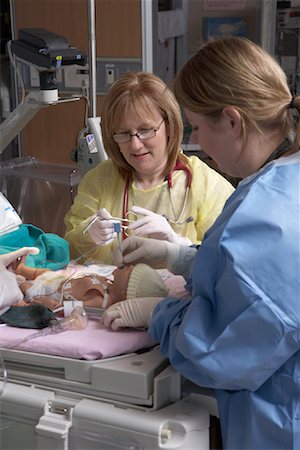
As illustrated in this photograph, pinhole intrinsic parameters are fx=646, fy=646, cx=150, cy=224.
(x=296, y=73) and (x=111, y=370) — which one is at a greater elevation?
(x=296, y=73)

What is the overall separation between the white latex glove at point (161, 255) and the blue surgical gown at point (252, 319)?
1.63 ft

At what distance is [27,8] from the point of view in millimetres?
4355

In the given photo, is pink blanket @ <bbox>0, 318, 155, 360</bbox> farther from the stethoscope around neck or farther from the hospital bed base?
the stethoscope around neck

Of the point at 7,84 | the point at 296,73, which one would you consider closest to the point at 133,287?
the point at 296,73

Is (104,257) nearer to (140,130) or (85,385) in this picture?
(140,130)

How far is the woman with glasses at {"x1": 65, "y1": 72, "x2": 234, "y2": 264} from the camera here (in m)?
2.05

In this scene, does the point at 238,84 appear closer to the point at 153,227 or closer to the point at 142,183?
the point at 153,227

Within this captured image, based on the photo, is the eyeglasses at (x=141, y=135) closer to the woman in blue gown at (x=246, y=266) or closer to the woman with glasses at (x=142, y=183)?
the woman with glasses at (x=142, y=183)

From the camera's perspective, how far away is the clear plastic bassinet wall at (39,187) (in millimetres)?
3322

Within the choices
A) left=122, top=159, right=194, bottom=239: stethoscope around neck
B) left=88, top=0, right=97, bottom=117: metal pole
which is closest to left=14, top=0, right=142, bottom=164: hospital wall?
left=88, top=0, right=97, bottom=117: metal pole

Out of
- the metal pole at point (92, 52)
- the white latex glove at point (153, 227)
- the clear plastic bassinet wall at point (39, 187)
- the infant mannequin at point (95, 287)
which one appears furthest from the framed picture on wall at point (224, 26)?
the infant mannequin at point (95, 287)

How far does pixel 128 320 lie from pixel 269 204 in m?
0.43

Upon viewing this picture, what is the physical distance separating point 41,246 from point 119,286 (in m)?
0.45

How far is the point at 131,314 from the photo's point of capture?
1432 mm
